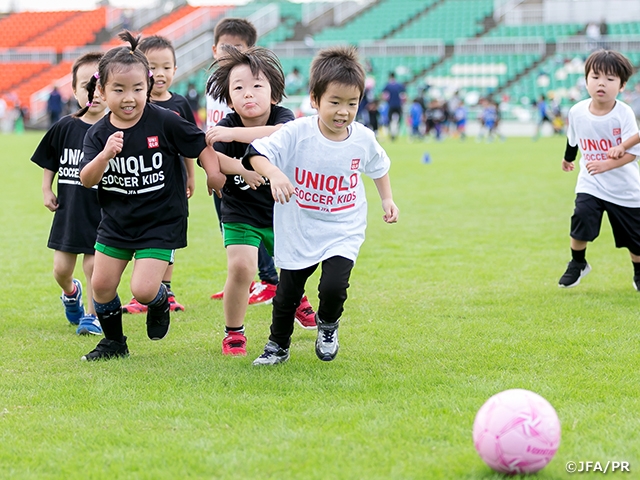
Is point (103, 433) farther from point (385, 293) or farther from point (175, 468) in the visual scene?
point (385, 293)

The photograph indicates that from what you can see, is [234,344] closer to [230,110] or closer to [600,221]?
[230,110]

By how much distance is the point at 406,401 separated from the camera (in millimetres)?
4004

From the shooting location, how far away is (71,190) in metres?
5.60

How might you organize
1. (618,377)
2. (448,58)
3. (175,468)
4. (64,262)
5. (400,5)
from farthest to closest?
(400,5) < (448,58) < (64,262) < (618,377) < (175,468)

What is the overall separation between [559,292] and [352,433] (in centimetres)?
366

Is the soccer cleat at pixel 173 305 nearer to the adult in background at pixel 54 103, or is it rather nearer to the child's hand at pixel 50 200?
the child's hand at pixel 50 200

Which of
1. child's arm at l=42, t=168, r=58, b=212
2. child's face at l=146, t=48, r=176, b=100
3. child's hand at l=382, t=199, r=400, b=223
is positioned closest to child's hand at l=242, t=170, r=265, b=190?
child's hand at l=382, t=199, r=400, b=223

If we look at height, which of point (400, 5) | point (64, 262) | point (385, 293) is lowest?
point (385, 293)

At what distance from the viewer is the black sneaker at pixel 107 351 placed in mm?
4879

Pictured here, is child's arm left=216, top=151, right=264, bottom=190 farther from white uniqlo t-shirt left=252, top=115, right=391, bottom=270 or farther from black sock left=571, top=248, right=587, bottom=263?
black sock left=571, top=248, right=587, bottom=263

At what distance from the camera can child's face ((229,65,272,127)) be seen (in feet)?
16.0

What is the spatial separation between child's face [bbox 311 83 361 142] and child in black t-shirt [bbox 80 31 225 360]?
2.44 ft

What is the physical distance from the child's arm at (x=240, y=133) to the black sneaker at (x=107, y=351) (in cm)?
131

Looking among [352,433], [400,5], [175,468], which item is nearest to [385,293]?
[352,433]
